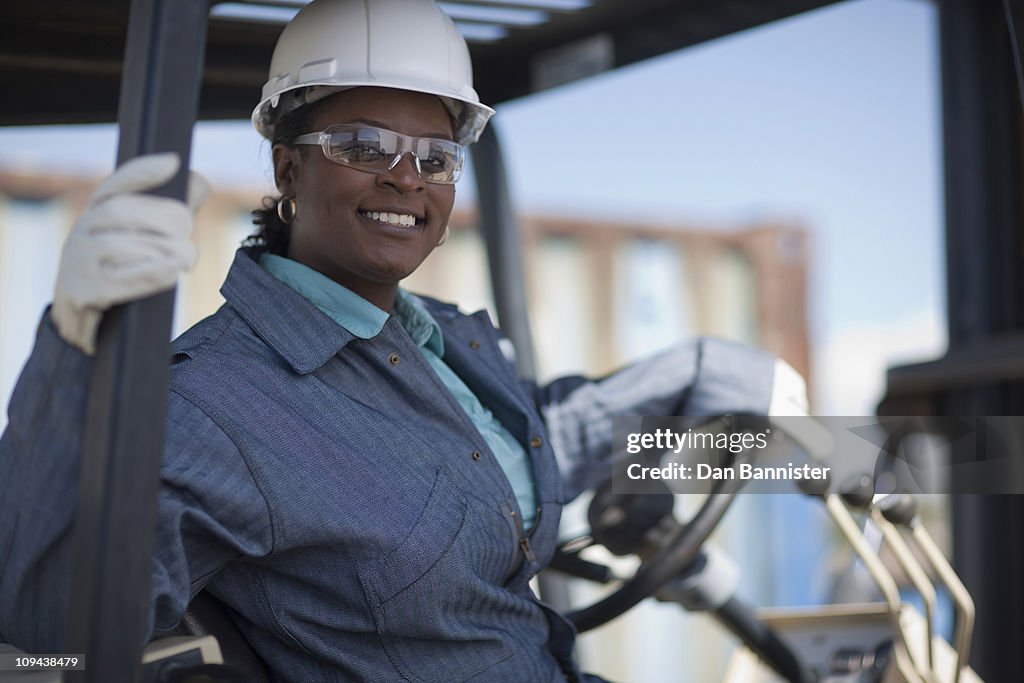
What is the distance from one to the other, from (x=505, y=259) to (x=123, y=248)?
1.69 metres

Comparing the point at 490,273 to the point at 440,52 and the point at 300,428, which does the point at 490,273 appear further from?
the point at 300,428

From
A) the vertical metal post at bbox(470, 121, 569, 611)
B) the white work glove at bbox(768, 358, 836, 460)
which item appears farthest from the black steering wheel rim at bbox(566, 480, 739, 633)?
the vertical metal post at bbox(470, 121, 569, 611)

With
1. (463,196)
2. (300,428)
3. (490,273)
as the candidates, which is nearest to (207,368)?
(300,428)

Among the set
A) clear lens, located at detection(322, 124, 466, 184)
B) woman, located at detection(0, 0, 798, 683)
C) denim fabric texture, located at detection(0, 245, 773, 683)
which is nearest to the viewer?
denim fabric texture, located at detection(0, 245, 773, 683)

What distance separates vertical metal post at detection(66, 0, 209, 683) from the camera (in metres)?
1.07

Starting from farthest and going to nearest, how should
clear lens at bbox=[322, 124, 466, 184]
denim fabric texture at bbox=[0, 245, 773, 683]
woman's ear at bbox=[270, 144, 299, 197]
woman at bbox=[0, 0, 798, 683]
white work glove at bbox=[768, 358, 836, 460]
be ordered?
white work glove at bbox=[768, 358, 836, 460], woman's ear at bbox=[270, 144, 299, 197], clear lens at bbox=[322, 124, 466, 184], woman at bbox=[0, 0, 798, 683], denim fabric texture at bbox=[0, 245, 773, 683]

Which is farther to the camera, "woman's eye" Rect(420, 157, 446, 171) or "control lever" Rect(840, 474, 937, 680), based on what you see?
"control lever" Rect(840, 474, 937, 680)

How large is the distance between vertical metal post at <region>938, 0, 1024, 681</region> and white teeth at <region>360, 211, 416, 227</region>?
2.48 metres

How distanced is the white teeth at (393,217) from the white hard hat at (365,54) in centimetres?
17

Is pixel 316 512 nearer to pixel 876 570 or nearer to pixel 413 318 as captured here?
pixel 413 318

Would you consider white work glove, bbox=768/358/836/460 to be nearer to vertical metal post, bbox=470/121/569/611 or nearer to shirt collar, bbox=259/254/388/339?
vertical metal post, bbox=470/121/569/611

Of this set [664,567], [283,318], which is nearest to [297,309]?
[283,318]

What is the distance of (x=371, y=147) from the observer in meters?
1.67

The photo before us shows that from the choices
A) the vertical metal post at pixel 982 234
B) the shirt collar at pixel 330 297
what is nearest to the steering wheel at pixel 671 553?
the shirt collar at pixel 330 297
